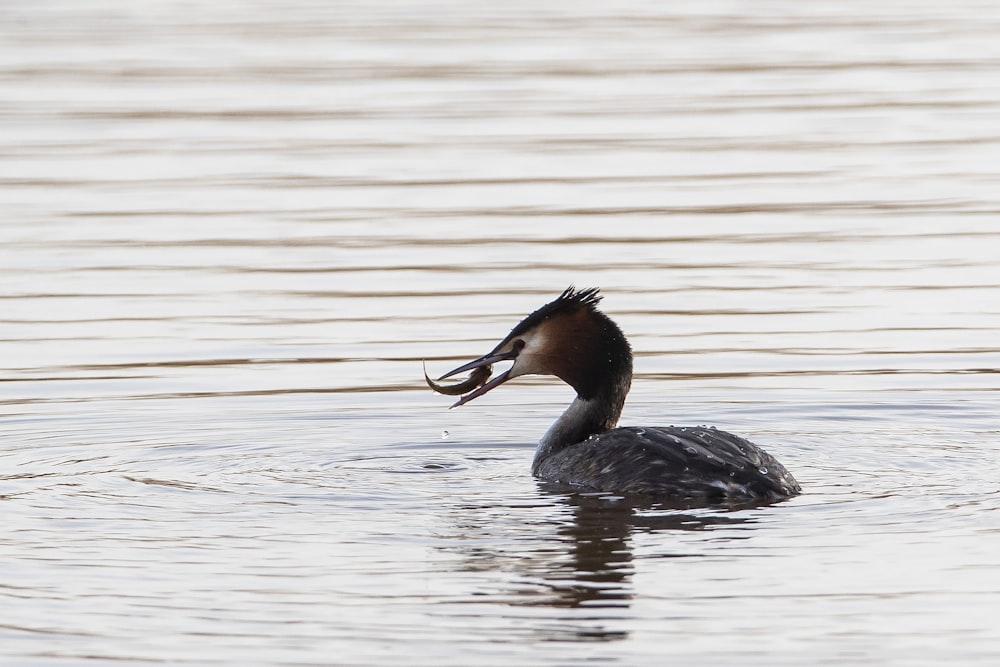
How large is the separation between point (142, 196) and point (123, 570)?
10.0m

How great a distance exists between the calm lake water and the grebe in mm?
210

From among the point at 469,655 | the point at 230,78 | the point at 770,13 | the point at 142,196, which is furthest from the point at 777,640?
the point at 770,13

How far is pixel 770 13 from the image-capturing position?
32312 mm

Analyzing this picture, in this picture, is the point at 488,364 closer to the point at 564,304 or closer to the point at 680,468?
the point at 564,304

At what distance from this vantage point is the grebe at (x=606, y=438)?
8883mm

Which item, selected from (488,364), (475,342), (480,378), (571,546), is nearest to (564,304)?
(488,364)

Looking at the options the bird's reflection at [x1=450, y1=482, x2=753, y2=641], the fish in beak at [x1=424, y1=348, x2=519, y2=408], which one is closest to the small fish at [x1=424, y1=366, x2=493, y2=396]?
the fish in beak at [x1=424, y1=348, x2=519, y2=408]

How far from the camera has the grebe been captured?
29.1 feet

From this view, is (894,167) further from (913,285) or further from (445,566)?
(445,566)

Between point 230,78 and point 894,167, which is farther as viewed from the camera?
point 230,78

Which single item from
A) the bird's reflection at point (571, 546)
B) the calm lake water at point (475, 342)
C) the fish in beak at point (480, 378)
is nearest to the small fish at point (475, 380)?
the fish in beak at point (480, 378)

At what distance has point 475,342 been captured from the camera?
12.5 meters

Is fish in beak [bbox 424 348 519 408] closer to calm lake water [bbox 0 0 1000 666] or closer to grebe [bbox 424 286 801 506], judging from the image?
grebe [bbox 424 286 801 506]

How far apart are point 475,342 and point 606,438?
3157 millimetres
